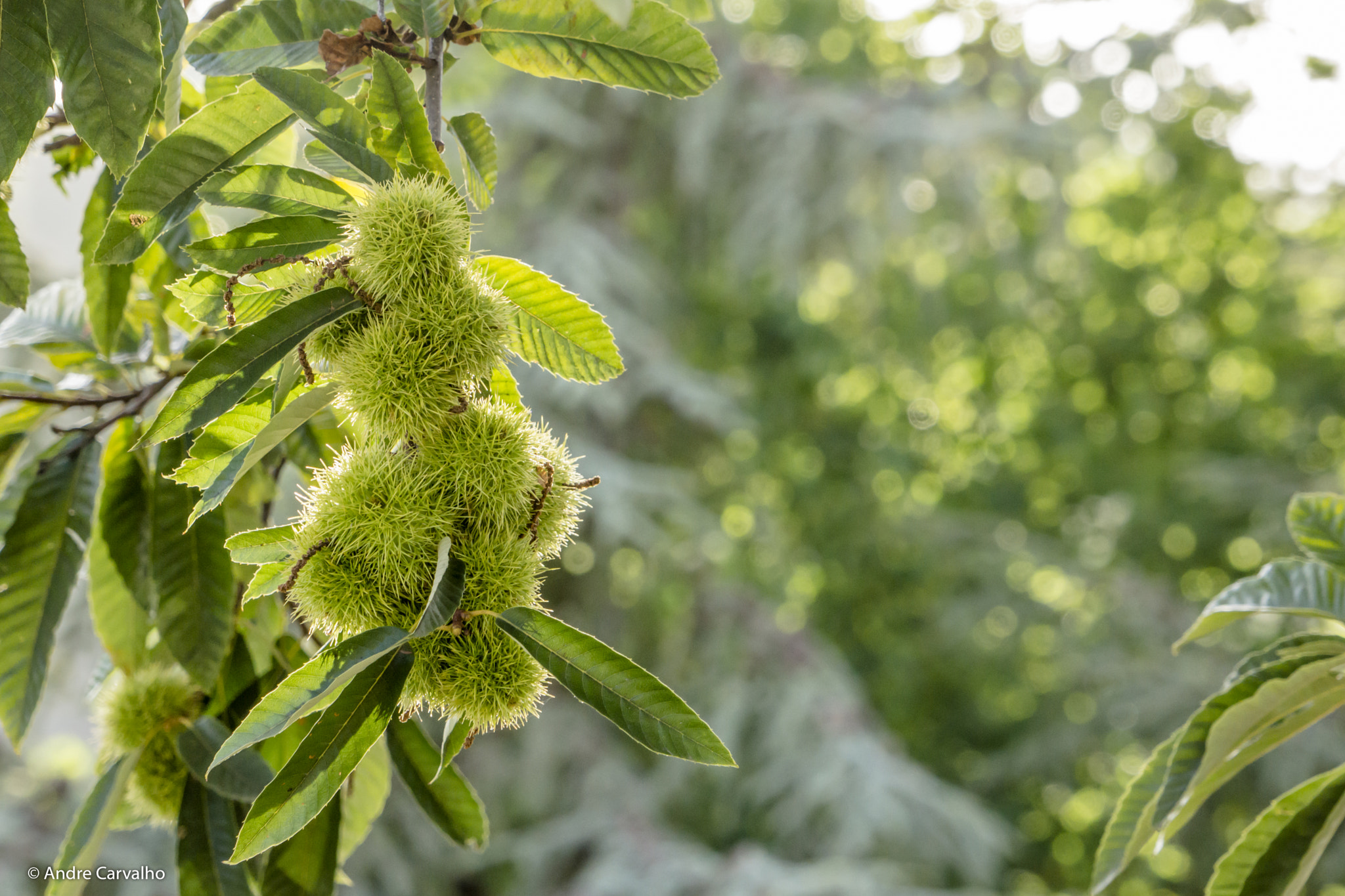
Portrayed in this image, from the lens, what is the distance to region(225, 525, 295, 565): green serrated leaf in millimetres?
764

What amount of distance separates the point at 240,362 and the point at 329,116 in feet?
0.72

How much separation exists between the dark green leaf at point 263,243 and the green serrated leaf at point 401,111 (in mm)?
93

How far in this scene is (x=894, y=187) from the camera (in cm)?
489

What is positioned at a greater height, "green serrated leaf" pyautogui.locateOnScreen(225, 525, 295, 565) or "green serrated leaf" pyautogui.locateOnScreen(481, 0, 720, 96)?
"green serrated leaf" pyautogui.locateOnScreen(481, 0, 720, 96)

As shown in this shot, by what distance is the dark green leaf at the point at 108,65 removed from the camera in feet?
2.45

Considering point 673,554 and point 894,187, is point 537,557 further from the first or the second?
point 894,187

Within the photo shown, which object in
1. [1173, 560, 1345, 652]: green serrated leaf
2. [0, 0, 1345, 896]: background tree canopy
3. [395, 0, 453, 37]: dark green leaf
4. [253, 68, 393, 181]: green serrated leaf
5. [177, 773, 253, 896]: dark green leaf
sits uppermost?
[395, 0, 453, 37]: dark green leaf

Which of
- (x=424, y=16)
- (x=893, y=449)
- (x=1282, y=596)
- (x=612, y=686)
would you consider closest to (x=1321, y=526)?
(x=1282, y=596)

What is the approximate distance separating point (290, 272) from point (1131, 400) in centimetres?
795

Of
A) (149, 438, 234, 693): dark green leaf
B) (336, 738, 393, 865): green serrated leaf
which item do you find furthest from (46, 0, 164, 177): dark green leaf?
A: (336, 738, 393, 865): green serrated leaf

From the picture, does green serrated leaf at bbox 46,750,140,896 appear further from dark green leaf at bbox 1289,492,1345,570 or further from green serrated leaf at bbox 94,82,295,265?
dark green leaf at bbox 1289,492,1345,570

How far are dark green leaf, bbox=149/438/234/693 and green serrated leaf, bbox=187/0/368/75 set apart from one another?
491 millimetres

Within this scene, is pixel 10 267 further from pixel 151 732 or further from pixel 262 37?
pixel 151 732

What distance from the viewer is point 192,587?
1.08 metres
